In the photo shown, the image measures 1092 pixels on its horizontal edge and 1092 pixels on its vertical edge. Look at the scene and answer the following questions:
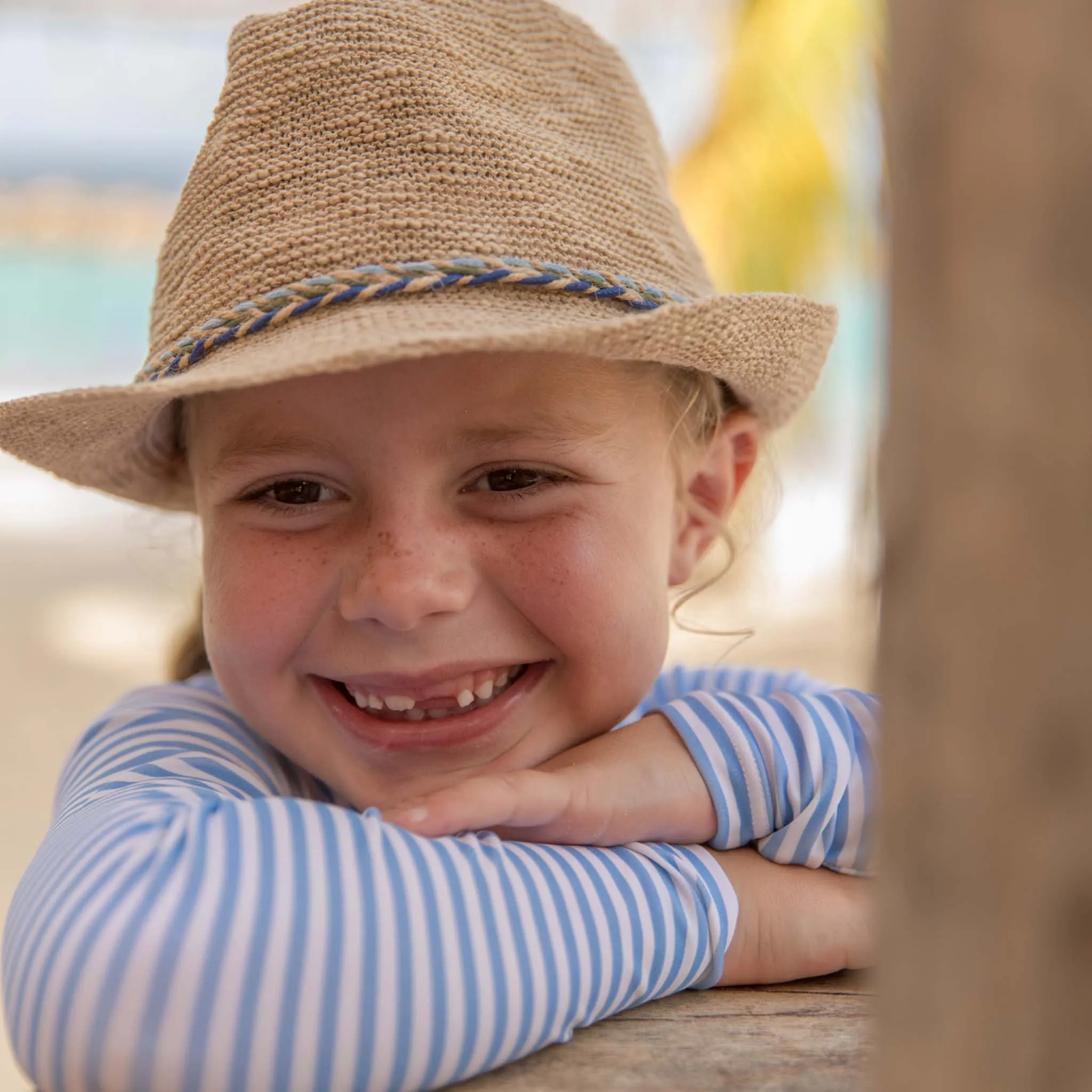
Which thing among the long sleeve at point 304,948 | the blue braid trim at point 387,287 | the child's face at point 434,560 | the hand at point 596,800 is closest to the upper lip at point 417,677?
the child's face at point 434,560

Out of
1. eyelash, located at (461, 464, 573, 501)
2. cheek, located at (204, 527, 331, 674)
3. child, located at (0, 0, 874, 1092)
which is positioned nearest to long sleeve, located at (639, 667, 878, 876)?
child, located at (0, 0, 874, 1092)

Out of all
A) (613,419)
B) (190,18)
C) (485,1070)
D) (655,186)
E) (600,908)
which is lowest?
(485,1070)

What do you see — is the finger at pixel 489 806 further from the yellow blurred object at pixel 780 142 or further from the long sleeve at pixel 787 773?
the yellow blurred object at pixel 780 142

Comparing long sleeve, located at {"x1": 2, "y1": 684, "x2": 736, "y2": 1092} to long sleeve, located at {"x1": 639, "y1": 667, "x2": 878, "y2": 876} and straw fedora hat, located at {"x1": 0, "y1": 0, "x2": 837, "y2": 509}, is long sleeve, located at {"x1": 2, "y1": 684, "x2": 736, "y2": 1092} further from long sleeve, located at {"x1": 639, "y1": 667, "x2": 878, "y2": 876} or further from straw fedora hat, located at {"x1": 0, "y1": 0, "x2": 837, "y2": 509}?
straw fedora hat, located at {"x1": 0, "y1": 0, "x2": 837, "y2": 509}

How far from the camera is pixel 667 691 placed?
1.64 m

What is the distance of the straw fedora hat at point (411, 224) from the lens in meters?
1.11

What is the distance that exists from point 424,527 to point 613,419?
0.23 metres

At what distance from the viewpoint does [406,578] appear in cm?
112

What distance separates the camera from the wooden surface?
2.91 feet

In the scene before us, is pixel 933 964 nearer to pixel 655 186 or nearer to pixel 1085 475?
pixel 1085 475

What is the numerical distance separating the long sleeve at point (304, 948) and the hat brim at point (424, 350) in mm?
340

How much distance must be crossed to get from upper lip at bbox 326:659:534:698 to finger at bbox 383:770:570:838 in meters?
0.16

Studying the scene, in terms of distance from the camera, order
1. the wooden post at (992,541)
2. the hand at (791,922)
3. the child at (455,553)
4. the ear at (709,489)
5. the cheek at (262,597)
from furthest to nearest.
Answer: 1. the ear at (709,489)
2. the cheek at (262,597)
3. the hand at (791,922)
4. the child at (455,553)
5. the wooden post at (992,541)

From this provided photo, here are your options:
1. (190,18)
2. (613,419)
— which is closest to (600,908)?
(613,419)
